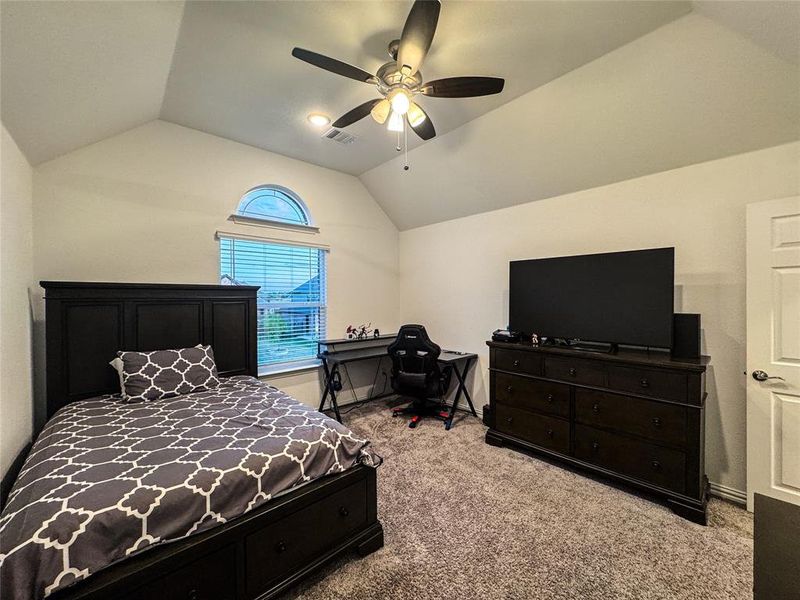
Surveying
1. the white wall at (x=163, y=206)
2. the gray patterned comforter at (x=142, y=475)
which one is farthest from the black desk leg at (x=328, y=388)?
the gray patterned comforter at (x=142, y=475)

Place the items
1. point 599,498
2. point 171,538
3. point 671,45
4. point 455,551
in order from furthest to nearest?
point 599,498 → point 671,45 → point 455,551 → point 171,538

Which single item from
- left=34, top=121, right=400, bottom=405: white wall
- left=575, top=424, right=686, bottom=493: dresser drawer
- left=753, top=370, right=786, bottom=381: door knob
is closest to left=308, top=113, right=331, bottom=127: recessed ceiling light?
left=34, top=121, right=400, bottom=405: white wall

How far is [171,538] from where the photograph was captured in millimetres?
1193

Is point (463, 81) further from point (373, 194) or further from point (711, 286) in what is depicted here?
point (373, 194)

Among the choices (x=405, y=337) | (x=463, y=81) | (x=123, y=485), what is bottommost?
(x=123, y=485)

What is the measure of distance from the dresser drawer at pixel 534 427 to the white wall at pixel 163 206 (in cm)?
213

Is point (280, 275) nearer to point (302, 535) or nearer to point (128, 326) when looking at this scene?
point (128, 326)

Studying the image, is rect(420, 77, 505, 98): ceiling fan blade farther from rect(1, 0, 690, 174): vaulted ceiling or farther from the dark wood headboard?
the dark wood headboard

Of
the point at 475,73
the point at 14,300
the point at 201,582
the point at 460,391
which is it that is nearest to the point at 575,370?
the point at 460,391

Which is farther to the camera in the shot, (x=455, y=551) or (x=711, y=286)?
(x=711, y=286)

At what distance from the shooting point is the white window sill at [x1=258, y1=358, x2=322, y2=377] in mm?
3488

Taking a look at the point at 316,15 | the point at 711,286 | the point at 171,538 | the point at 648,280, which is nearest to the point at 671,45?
the point at 648,280

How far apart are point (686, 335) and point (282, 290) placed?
368 centimetres

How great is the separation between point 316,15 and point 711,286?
3.13 metres
